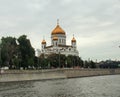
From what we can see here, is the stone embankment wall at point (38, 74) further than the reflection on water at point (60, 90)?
Yes

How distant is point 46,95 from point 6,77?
37609 mm

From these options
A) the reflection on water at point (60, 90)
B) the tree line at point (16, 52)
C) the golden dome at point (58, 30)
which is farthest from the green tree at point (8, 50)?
the golden dome at point (58, 30)

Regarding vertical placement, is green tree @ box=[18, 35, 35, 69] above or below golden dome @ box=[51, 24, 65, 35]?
below

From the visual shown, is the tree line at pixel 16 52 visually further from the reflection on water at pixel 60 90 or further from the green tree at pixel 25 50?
the reflection on water at pixel 60 90

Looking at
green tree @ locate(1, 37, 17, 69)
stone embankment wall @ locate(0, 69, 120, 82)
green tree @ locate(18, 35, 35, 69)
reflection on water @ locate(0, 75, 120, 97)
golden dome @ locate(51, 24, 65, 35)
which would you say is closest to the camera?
reflection on water @ locate(0, 75, 120, 97)

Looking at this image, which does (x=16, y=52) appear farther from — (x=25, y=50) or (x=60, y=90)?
(x=60, y=90)

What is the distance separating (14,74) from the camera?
8919cm

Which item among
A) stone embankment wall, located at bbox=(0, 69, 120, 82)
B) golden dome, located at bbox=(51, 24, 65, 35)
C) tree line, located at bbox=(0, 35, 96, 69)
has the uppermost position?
golden dome, located at bbox=(51, 24, 65, 35)

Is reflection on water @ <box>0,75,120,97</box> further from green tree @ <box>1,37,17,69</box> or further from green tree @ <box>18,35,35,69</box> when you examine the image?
green tree @ <box>18,35,35,69</box>

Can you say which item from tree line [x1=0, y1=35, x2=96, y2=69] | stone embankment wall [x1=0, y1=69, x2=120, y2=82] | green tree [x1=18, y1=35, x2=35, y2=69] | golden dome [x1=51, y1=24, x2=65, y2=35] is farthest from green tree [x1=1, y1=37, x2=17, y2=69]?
golden dome [x1=51, y1=24, x2=65, y2=35]

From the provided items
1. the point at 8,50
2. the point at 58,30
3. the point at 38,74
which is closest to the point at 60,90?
the point at 38,74

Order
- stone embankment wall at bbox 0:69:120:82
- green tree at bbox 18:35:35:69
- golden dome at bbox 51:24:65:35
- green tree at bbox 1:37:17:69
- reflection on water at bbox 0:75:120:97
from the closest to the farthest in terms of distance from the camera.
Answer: reflection on water at bbox 0:75:120:97
stone embankment wall at bbox 0:69:120:82
green tree at bbox 1:37:17:69
green tree at bbox 18:35:35:69
golden dome at bbox 51:24:65:35

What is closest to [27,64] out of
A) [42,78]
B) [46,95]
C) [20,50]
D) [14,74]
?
[20,50]

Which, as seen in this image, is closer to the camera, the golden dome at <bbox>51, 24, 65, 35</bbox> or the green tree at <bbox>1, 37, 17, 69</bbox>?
the green tree at <bbox>1, 37, 17, 69</bbox>
